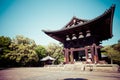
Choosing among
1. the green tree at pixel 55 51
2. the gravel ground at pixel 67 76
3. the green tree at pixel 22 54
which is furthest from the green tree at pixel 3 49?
the gravel ground at pixel 67 76

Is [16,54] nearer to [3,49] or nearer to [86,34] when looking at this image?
[3,49]

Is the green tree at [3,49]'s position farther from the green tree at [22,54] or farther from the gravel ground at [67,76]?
the gravel ground at [67,76]

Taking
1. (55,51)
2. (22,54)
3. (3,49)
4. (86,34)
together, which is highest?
(86,34)

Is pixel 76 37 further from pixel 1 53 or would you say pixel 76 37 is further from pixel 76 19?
pixel 1 53

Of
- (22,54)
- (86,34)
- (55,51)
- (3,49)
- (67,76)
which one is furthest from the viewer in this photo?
(55,51)

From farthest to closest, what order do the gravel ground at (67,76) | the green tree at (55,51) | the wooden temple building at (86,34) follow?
the green tree at (55,51), the wooden temple building at (86,34), the gravel ground at (67,76)

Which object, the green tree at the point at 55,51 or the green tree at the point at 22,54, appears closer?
the green tree at the point at 22,54

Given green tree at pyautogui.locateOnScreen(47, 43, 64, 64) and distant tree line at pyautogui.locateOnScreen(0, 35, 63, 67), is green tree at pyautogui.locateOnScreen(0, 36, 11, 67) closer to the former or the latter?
distant tree line at pyautogui.locateOnScreen(0, 35, 63, 67)

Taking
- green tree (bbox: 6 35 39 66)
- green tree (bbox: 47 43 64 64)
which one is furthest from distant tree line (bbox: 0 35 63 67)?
green tree (bbox: 47 43 64 64)

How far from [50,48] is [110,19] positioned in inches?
1913

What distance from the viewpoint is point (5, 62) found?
3853 cm

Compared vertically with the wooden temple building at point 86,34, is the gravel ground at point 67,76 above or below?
below

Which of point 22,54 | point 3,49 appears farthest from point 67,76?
point 3,49

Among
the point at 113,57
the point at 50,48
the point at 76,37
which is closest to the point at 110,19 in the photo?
the point at 76,37
